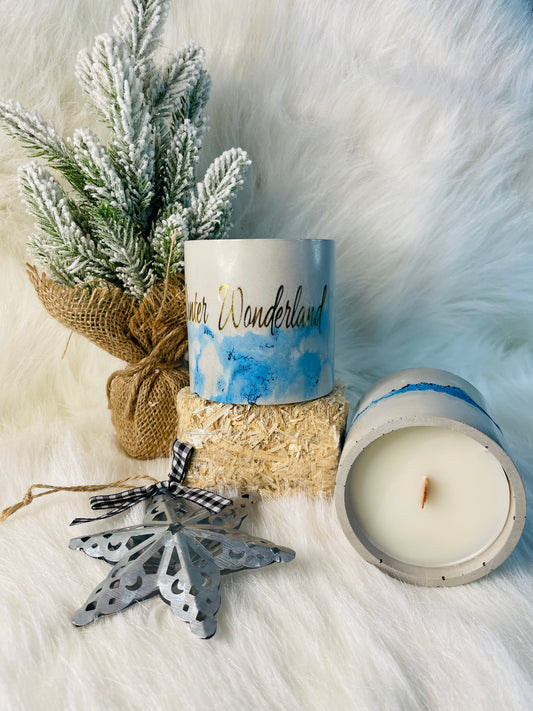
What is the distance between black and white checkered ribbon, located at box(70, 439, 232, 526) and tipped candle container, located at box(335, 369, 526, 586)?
0.54ft

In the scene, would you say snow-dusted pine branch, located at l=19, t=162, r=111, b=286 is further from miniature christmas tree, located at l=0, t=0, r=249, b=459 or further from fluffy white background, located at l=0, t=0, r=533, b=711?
fluffy white background, located at l=0, t=0, r=533, b=711

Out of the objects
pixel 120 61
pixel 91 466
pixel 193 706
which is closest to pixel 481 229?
pixel 120 61

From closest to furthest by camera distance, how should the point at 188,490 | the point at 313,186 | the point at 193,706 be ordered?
the point at 193,706, the point at 188,490, the point at 313,186

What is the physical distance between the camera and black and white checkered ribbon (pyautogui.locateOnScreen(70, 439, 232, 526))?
691 mm

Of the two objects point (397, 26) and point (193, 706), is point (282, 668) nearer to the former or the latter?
point (193, 706)

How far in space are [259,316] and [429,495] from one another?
280 millimetres

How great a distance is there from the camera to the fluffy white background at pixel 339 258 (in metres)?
0.54

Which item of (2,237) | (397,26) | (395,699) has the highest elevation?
(397,26)

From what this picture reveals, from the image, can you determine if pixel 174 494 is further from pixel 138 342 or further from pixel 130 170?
pixel 130 170

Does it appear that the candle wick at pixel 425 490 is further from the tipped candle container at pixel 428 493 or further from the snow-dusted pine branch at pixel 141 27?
the snow-dusted pine branch at pixel 141 27

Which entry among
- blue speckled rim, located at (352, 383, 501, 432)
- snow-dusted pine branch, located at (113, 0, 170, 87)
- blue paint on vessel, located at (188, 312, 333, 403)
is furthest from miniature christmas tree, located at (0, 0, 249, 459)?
blue speckled rim, located at (352, 383, 501, 432)

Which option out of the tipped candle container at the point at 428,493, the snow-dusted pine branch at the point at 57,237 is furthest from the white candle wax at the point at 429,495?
the snow-dusted pine branch at the point at 57,237

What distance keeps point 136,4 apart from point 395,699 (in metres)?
0.83

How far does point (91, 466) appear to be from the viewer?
2.72 ft
